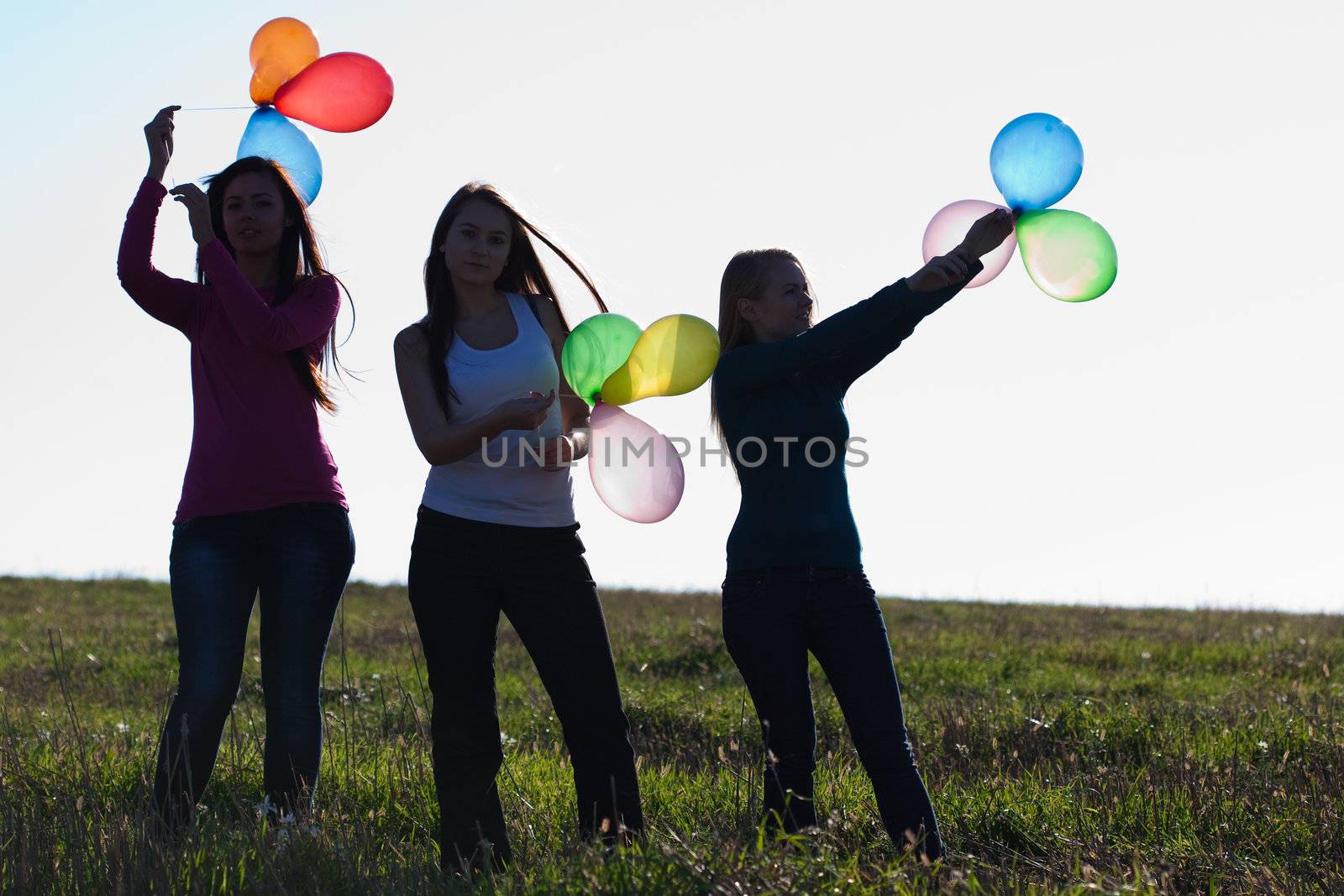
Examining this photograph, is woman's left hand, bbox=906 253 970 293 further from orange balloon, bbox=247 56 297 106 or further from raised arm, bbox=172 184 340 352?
orange balloon, bbox=247 56 297 106

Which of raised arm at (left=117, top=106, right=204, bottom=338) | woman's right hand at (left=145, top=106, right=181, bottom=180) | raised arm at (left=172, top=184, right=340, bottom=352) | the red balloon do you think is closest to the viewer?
raised arm at (left=172, top=184, right=340, bottom=352)

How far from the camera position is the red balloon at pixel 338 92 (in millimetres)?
4488

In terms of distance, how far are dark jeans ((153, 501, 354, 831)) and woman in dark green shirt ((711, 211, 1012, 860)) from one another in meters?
1.16

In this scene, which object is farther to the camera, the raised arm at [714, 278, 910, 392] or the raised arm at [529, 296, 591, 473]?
the raised arm at [529, 296, 591, 473]

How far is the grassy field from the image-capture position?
126 inches

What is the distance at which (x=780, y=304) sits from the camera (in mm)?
3779

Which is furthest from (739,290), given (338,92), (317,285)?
(338,92)

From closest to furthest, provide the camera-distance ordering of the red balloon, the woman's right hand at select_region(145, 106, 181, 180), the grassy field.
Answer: the grassy field → the woman's right hand at select_region(145, 106, 181, 180) → the red balloon

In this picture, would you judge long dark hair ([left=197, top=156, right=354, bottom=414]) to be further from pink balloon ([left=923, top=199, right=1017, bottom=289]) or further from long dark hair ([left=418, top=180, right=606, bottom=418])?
pink balloon ([left=923, top=199, right=1017, bottom=289])

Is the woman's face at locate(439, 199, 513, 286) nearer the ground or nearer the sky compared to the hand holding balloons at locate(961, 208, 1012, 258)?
nearer the ground

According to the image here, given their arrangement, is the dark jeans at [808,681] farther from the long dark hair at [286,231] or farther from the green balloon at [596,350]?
the long dark hair at [286,231]

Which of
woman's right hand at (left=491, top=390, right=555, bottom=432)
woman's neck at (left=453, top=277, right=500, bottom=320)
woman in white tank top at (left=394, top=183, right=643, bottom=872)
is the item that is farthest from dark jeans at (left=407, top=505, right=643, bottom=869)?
woman's neck at (left=453, top=277, right=500, bottom=320)

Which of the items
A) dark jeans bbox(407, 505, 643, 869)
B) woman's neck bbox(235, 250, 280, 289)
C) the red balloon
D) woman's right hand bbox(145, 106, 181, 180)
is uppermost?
the red balloon

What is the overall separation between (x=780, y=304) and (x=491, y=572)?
1099 mm
